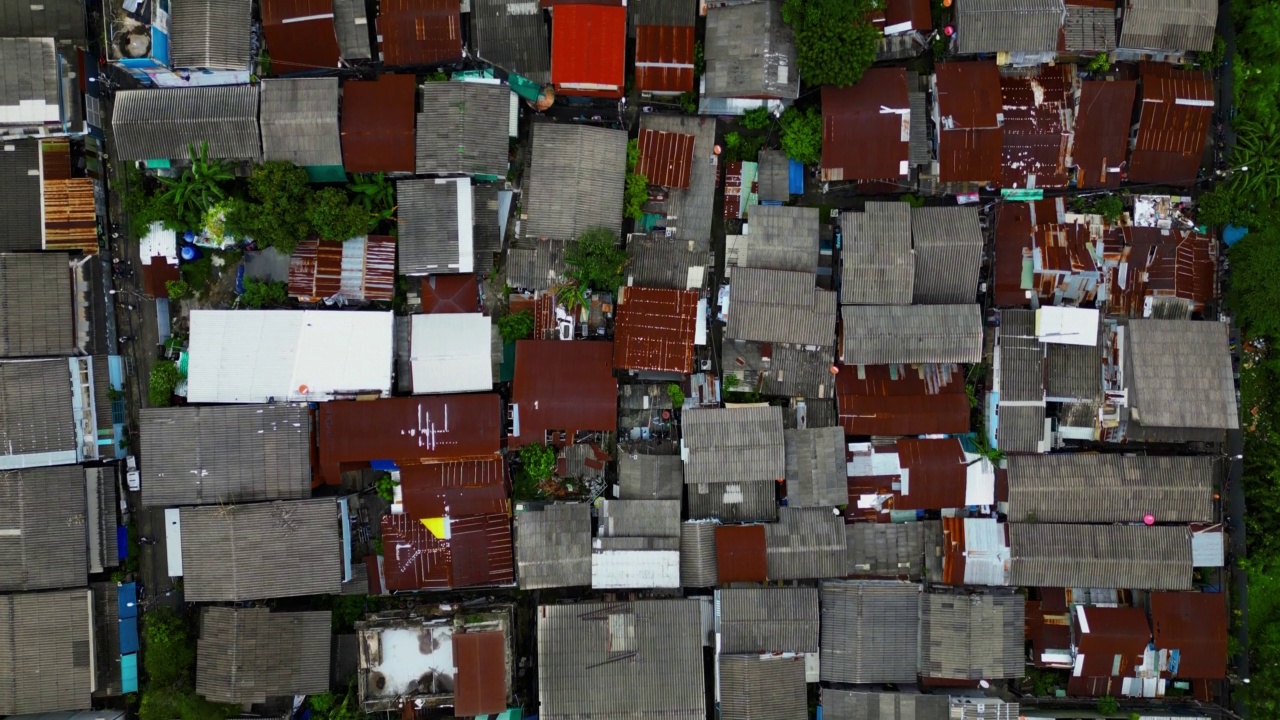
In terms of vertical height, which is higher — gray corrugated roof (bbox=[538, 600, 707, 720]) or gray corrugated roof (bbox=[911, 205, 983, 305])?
gray corrugated roof (bbox=[911, 205, 983, 305])

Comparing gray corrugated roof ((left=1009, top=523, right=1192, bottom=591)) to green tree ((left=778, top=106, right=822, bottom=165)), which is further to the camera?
green tree ((left=778, top=106, right=822, bottom=165))

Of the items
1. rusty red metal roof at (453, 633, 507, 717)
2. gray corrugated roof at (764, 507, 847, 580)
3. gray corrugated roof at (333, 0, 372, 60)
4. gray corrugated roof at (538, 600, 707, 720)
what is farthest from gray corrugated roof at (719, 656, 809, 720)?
gray corrugated roof at (333, 0, 372, 60)

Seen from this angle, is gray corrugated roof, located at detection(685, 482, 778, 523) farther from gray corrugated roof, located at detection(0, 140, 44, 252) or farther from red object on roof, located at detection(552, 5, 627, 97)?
gray corrugated roof, located at detection(0, 140, 44, 252)

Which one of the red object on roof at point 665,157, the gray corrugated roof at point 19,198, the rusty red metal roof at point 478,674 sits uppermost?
the red object on roof at point 665,157

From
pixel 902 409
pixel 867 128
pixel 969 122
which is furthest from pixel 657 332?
pixel 969 122

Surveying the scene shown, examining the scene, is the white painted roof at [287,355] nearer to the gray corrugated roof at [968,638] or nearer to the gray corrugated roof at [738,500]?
the gray corrugated roof at [738,500]

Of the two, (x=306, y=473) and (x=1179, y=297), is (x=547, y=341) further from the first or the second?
(x=1179, y=297)

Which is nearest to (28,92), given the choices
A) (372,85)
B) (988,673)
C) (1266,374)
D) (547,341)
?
(372,85)

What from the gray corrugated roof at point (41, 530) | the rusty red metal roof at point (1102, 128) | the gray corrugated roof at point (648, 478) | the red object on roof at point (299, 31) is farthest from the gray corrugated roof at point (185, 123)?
the rusty red metal roof at point (1102, 128)
